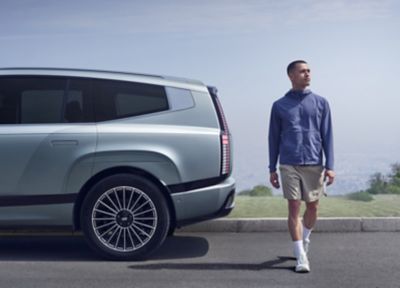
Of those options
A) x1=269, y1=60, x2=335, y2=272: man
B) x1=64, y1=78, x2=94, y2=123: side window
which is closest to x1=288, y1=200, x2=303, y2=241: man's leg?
x1=269, y1=60, x2=335, y2=272: man

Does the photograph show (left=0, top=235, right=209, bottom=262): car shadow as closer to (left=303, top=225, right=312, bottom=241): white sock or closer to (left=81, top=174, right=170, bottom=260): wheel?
(left=81, top=174, right=170, bottom=260): wheel

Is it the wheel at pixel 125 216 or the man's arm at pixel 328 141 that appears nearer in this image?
the man's arm at pixel 328 141

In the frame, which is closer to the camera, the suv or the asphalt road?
the asphalt road

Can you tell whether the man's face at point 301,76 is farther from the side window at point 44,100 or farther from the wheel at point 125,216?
the side window at point 44,100

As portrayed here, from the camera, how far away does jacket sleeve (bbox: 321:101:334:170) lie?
7.01 meters

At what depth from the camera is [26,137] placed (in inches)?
300

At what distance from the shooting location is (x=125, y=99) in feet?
25.8

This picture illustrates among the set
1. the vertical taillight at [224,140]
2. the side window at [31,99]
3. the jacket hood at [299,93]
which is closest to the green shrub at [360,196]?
the vertical taillight at [224,140]

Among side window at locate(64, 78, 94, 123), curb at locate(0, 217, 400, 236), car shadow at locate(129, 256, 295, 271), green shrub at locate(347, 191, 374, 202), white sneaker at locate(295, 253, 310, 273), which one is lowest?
green shrub at locate(347, 191, 374, 202)

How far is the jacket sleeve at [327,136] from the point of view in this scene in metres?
7.01

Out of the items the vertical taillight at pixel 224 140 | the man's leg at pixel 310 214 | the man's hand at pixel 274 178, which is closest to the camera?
the man's hand at pixel 274 178

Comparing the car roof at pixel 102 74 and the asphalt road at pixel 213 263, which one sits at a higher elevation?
the car roof at pixel 102 74

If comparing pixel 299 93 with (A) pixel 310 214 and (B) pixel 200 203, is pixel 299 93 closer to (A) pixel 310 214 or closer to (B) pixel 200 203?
(A) pixel 310 214

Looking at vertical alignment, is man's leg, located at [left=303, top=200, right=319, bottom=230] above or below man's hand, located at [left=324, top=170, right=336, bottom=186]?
below
